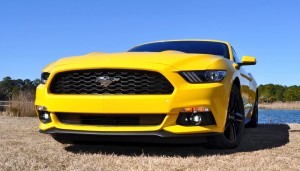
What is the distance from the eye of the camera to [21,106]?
15000 mm

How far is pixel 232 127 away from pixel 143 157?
123 cm

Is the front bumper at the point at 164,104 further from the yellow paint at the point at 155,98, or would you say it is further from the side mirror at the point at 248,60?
the side mirror at the point at 248,60

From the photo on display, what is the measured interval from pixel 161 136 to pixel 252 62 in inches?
105

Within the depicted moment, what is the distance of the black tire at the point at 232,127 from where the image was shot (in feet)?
14.1

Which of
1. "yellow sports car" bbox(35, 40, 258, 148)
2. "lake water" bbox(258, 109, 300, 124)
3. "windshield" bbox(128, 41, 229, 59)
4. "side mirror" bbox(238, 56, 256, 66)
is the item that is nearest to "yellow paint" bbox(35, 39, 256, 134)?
"yellow sports car" bbox(35, 40, 258, 148)

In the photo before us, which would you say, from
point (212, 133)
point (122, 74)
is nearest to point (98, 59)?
point (122, 74)

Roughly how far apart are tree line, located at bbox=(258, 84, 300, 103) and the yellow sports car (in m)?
139

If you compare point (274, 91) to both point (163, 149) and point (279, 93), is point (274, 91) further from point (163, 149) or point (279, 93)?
point (163, 149)

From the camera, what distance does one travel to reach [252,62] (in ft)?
20.0

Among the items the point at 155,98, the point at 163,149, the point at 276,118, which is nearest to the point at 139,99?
the point at 155,98

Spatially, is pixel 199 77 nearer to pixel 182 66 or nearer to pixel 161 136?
pixel 182 66

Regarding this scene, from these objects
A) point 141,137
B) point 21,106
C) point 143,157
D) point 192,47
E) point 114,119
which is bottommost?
point 21,106

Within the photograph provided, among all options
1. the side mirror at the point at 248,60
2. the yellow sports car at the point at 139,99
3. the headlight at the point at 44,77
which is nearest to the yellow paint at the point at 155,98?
the yellow sports car at the point at 139,99

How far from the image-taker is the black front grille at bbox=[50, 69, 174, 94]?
4.01 meters
